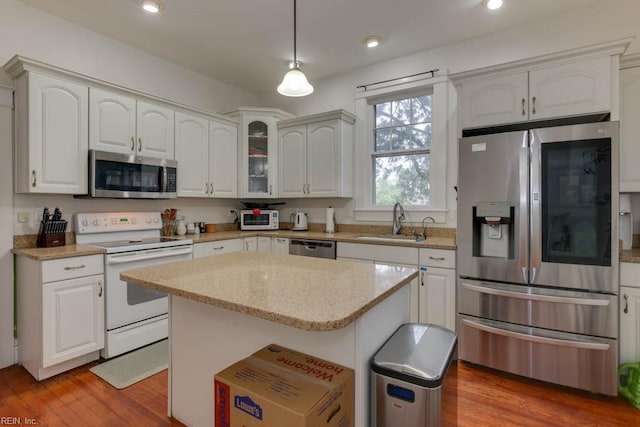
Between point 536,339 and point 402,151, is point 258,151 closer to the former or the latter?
point 402,151

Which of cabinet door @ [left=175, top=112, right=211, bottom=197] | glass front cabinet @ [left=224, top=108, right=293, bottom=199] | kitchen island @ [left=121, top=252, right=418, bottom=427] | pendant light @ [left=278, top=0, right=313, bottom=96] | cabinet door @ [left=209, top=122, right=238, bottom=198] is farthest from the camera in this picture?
glass front cabinet @ [left=224, top=108, right=293, bottom=199]

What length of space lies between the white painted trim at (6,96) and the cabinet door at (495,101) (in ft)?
11.9

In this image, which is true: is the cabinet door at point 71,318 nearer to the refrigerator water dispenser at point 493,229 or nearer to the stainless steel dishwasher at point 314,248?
the stainless steel dishwasher at point 314,248

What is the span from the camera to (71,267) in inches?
91.7

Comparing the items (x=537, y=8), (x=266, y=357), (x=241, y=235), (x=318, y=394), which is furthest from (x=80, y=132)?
(x=537, y=8)

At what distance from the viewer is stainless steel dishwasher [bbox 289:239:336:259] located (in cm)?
324

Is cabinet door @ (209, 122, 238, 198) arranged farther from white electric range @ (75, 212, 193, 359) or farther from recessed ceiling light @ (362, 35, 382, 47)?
recessed ceiling light @ (362, 35, 382, 47)

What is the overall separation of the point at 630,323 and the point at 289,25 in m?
3.47

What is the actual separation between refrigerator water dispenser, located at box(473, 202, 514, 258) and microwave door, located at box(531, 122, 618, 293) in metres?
0.16

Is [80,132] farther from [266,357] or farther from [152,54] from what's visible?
[266,357]

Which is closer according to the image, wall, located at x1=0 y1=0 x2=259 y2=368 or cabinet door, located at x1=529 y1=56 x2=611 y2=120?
cabinet door, located at x1=529 y1=56 x2=611 y2=120

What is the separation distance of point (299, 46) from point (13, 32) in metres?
2.36

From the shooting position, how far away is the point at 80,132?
8.53ft

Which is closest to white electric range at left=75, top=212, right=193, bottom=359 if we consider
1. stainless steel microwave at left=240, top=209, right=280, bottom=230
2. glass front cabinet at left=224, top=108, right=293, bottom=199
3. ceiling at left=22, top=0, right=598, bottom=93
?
stainless steel microwave at left=240, top=209, right=280, bottom=230
